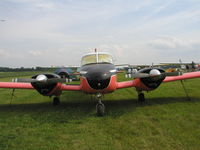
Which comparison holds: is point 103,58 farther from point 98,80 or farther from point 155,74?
point 155,74

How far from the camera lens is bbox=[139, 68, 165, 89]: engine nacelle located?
26.5 ft

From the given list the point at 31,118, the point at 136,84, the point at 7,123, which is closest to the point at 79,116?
the point at 31,118

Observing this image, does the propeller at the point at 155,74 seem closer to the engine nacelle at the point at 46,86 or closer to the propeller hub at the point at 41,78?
the engine nacelle at the point at 46,86

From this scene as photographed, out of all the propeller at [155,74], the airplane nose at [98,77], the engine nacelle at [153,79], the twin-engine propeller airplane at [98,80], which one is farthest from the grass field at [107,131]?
the propeller at [155,74]

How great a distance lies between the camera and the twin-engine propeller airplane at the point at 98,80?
692 cm

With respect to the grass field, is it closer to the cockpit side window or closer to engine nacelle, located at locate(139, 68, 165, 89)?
engine nacelle, located at locate(139, 68, 165, 89)

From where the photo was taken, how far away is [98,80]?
22.1 ft

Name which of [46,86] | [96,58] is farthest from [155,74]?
[46,86]

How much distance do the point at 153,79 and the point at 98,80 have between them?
299 cm

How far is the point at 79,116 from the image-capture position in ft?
23.3

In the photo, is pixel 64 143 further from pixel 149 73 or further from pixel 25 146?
pixel 149 73

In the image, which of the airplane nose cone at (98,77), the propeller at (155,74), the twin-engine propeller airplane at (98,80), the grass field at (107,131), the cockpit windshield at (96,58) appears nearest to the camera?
the grass field at (107,131)

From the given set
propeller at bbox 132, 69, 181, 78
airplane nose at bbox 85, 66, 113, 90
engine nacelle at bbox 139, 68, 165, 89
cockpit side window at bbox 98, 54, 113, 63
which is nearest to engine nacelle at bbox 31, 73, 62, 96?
cockpit side window at bbox 98, 54, 113, 63

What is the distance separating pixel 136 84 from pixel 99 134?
14.8 ft
